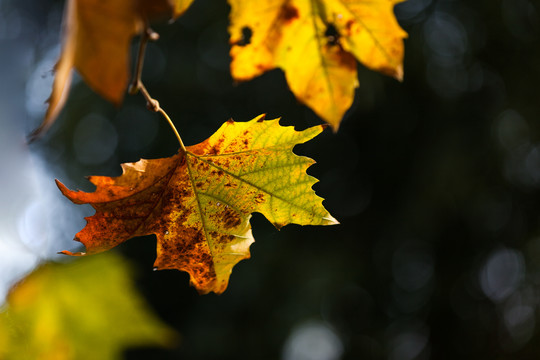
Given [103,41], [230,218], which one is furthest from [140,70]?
[230,218]

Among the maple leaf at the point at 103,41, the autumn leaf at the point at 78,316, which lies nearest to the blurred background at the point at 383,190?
the autumn leaf at the point at 78,316

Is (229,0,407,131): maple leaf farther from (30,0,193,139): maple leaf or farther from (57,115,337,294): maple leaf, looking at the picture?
(30,0,193,139): maple leaf

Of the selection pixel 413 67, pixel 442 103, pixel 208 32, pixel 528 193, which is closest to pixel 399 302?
pixel 528 193

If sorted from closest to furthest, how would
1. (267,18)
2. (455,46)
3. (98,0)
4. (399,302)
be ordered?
(98,0)
(267,18)
(455,46)
(399,302)

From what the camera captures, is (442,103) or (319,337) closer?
(442,103)

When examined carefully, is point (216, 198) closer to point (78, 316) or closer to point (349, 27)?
point (349, 27)

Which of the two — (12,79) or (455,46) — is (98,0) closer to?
(455,46)
